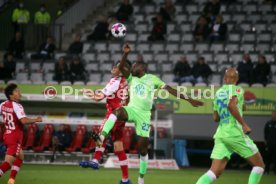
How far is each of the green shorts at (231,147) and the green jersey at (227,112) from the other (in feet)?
0.26

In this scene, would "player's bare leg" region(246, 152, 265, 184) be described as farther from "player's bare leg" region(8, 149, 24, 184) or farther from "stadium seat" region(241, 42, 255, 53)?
"stadium seat" region(241, 42, 255, 53)

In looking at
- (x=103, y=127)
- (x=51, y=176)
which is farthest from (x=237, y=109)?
(x=51, y=176)

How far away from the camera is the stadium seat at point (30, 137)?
25.2 m

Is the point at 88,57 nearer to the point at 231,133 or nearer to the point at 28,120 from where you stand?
the point at 28,120

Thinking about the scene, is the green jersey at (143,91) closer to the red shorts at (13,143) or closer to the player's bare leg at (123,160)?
the player's bare leg at (123,160)

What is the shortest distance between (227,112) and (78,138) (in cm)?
1387

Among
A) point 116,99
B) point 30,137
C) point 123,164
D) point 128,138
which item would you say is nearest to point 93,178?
point 116,99

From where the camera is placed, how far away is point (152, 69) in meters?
25.9

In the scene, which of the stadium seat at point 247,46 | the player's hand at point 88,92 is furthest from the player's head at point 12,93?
the stadium seat at point 247,46

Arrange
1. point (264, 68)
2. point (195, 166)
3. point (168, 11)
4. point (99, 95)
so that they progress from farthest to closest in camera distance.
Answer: point (168, 11), point (195, 166), point (264, 68), point (99, 95)

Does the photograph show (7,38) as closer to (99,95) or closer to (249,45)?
(249,45)

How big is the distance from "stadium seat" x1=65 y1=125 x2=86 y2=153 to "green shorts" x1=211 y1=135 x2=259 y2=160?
13.6 meters

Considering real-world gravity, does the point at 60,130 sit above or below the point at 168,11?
below

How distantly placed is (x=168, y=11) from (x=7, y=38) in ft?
23.0
